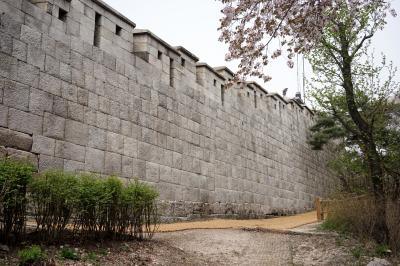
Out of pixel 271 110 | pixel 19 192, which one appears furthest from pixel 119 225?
pixel 271 110

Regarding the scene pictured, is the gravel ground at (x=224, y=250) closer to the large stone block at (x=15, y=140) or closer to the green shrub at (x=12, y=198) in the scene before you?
the green shrub at (x=12, y=198)

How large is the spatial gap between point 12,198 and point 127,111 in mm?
4253

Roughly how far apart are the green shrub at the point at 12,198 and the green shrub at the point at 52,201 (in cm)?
19

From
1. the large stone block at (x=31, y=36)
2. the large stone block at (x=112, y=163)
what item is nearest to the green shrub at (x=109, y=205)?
the large stone block at (x=112, y=163)

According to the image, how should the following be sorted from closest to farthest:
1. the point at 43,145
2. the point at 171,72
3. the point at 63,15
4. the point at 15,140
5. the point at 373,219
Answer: the point at 15,140 < the point at 43,145 < the point at 63,15 < the point at 373,219 < the point at 171,72

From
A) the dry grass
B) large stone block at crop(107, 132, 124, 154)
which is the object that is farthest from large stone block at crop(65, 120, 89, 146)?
the dry grass

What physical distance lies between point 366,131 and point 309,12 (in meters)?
3.84

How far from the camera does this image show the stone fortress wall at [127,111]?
6.60m

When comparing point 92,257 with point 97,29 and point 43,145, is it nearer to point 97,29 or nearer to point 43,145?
point 43,145

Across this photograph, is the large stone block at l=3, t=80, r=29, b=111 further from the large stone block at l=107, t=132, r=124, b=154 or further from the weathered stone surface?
the large stone block at l=107, t=132, r=124, b=154

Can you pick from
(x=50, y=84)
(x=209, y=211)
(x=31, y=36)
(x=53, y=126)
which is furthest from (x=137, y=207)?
(x=209, y=211)

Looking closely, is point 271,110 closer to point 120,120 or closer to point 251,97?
point 251,97

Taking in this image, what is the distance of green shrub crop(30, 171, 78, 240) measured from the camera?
16.4ft

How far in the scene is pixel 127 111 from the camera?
28.4 ft
